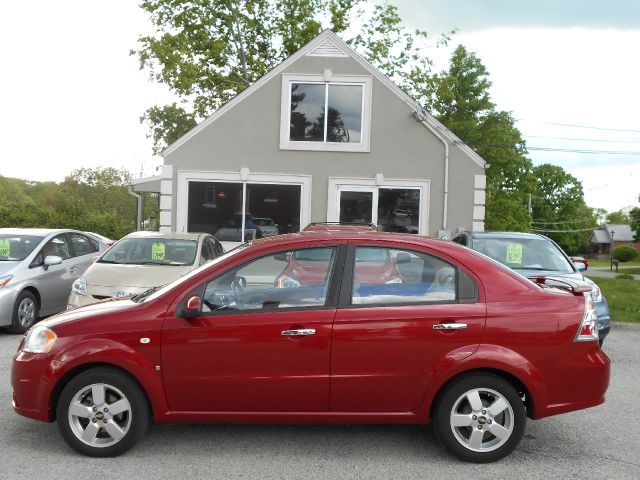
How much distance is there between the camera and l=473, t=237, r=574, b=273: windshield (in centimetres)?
901

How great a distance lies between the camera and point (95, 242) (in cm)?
1225

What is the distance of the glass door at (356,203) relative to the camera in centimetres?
1571

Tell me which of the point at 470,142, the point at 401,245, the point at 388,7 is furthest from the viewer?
the point at 470,142

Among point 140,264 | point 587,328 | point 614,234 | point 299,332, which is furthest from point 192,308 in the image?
point 614,234

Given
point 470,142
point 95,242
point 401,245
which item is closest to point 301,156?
point 95,242

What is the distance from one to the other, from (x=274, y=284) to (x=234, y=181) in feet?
37.1

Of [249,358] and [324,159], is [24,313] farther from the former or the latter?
[324,159]

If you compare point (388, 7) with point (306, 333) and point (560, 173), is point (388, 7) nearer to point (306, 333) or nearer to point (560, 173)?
point (306, 333)

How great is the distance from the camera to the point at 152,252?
948 centimetres

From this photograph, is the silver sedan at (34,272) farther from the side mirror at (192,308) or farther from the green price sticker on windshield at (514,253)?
the green price sticker on windshield at (514,253)

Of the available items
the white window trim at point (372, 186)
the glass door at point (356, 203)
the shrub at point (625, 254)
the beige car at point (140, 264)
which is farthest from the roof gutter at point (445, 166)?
the shrub at point (625, 254)

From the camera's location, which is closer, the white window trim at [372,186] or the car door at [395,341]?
the car door at [395,341]

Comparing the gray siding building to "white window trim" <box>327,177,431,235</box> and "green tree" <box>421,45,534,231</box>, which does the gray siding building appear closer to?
"white window trim" <box>327,177,431,235</box>

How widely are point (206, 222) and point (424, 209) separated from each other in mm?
5439
